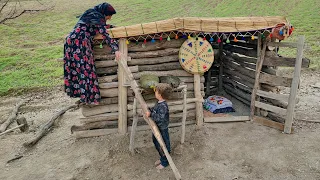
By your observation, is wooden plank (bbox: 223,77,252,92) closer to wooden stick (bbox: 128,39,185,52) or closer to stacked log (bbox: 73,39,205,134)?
stacked log (bbox: 73,39,205,134)

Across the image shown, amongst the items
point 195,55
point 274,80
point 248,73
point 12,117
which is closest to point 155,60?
point 195,55

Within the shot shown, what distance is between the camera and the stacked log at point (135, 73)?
21.2 feet

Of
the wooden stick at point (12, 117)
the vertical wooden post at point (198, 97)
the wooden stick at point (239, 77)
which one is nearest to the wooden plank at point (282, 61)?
the wooden stick at point (239, 77)

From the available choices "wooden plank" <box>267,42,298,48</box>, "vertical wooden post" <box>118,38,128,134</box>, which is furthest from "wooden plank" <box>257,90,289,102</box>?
"vertical wooden post" <box>118,38,128,134</box>

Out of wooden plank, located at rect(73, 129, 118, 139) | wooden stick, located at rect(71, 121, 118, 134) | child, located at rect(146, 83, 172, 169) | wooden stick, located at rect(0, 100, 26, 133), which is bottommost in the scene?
wooden stick, located at rect(0, 100, 26, 133)

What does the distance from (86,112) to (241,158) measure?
3621 mm

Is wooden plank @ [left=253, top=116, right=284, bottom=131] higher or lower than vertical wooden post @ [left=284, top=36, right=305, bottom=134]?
lower

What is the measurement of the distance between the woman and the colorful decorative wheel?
1598 millimetres

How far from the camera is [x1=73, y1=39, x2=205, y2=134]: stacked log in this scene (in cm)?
647

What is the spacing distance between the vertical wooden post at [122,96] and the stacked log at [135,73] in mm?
116

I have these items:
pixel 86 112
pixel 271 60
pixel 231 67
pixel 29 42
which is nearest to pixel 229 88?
pixel 231 67

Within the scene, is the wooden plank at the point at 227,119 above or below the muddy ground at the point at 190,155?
above

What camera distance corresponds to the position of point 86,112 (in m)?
6.66

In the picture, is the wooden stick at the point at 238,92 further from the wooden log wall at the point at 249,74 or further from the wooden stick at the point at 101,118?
the wooden stick at the point at 101,118
